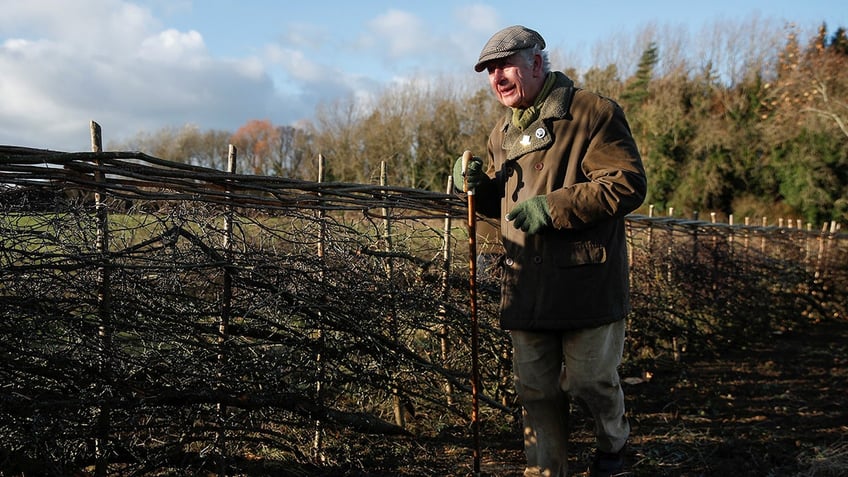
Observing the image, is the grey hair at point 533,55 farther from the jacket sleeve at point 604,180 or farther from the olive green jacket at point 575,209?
the jacket sleeve at point 604,180

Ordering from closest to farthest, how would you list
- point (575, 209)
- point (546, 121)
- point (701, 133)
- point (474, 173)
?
point (575, 209), point (546, 121), point (474, 173), point (701, 133)

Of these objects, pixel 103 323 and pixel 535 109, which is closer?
pixel 103 323

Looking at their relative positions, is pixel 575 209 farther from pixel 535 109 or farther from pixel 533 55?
pixel 533 55

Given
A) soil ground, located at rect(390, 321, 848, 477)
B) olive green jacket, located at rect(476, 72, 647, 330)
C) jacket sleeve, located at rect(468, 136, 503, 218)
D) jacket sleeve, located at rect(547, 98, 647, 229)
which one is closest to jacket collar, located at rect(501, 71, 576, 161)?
olive green jacket, located at rect(476, 72, 647, 330)

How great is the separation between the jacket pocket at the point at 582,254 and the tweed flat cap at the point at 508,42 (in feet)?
2.73

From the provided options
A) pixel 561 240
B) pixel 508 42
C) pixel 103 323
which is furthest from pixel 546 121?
pixel 103 323

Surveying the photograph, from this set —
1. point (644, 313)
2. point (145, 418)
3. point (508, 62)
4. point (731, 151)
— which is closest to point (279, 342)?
point (145, 418)

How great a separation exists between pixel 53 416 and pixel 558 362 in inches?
79.7

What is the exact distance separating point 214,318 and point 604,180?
192 cm

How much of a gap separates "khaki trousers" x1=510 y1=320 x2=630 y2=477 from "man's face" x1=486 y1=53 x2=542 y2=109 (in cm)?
101

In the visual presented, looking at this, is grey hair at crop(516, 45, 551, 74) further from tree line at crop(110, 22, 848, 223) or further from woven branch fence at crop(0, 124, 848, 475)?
tree line at crop(110, 22, 848, 223)

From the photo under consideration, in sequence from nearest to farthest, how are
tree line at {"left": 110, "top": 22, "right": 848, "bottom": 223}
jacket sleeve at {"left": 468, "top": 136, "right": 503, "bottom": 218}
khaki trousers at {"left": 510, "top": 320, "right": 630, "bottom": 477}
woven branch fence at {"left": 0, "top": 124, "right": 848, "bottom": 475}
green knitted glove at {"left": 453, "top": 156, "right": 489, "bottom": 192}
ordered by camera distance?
woven branch fence at {"left": 0, "top": 124, "right": 848, "bottom": 475}
khaki trousers at {"left": 510, "top": 320, "right": 630, "bottom": 477}
green knitted glove at {"left": 453, "top": 156, "right": 489, "bottom": 192}
jacket sleeve at {"left": 468, "top": 136, "right": 503, "bottom": 218}
tree line at {"left": 110, "top": 22, "right": 848, "bottom": 223}

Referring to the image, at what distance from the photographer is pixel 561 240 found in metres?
2.89

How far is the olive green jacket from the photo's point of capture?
9.03 feet
